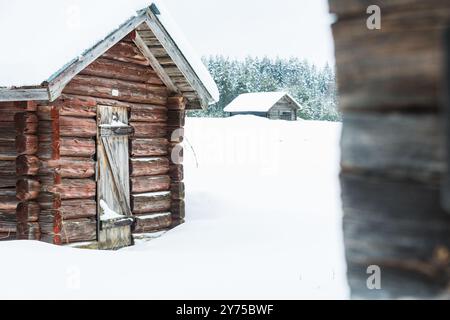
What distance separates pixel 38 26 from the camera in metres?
9.41

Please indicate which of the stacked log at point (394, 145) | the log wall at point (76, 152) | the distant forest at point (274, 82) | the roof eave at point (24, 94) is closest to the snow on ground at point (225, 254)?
the log wall at point (76, 152)

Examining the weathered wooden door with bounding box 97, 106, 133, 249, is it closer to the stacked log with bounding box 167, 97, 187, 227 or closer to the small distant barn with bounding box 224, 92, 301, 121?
the stacked log with bounding box 167, 97, 187, 227

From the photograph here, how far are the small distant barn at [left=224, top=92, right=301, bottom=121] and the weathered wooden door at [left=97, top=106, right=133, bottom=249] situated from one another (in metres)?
43.2

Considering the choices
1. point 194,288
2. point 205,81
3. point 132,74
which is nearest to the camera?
point 194,288

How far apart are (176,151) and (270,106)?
42.4 meters

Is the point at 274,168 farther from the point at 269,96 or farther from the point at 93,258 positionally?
the point at 269,96

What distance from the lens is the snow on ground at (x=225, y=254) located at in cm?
526

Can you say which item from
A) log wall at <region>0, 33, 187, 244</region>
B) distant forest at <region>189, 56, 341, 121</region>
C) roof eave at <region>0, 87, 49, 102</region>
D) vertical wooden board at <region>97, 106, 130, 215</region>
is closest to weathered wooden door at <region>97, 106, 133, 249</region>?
vertical wooden board at <region>97, 106, 130, 215</region>

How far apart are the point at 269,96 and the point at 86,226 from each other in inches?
1841

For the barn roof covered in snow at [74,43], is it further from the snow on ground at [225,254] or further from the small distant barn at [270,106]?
the small distant barn at [270,106]

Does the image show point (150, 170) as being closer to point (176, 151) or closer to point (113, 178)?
point (176, 151)

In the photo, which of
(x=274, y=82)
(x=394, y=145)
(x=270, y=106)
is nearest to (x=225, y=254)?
(x=394, y=145)
